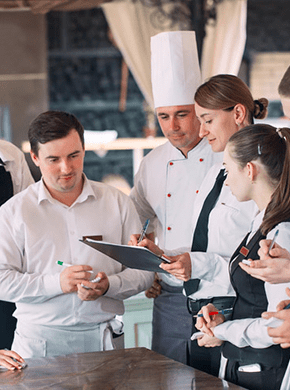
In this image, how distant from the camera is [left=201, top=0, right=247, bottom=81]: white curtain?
20.6ft

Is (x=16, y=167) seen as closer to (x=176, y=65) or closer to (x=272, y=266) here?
(x=176, y=65)

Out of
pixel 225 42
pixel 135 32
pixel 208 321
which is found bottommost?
pixel 208 321

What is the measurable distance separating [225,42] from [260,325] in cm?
521

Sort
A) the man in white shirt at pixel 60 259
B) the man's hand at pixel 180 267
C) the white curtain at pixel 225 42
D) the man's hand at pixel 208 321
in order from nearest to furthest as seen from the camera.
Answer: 1. the man's hand at pixel 208 321
2. the man's hand at pixel 180 267
3. the man in white shirt at pixel 60 259
4. the white curtain at pixel 225 42

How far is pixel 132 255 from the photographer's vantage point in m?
1.76

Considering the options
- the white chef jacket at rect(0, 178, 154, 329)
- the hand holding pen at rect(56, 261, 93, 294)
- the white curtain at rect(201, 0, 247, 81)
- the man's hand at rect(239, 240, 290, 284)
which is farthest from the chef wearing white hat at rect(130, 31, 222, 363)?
the white curtain at rect(201, 0, 247, 81)

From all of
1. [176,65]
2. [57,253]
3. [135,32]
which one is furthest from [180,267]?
[135,32]

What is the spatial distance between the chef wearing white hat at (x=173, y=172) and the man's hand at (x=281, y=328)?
80 centimetres

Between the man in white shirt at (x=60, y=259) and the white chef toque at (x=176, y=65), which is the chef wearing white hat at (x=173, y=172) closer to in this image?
the white chef toque at (x=176, y=65)

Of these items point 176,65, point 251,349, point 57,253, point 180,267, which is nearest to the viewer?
point 251,349

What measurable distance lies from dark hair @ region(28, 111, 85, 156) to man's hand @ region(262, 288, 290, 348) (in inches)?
38.3

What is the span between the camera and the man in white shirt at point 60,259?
2.00 m

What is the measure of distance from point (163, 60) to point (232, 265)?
3.94ft

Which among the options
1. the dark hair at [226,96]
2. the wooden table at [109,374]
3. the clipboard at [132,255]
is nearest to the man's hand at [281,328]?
the wooden table at [109,374]
